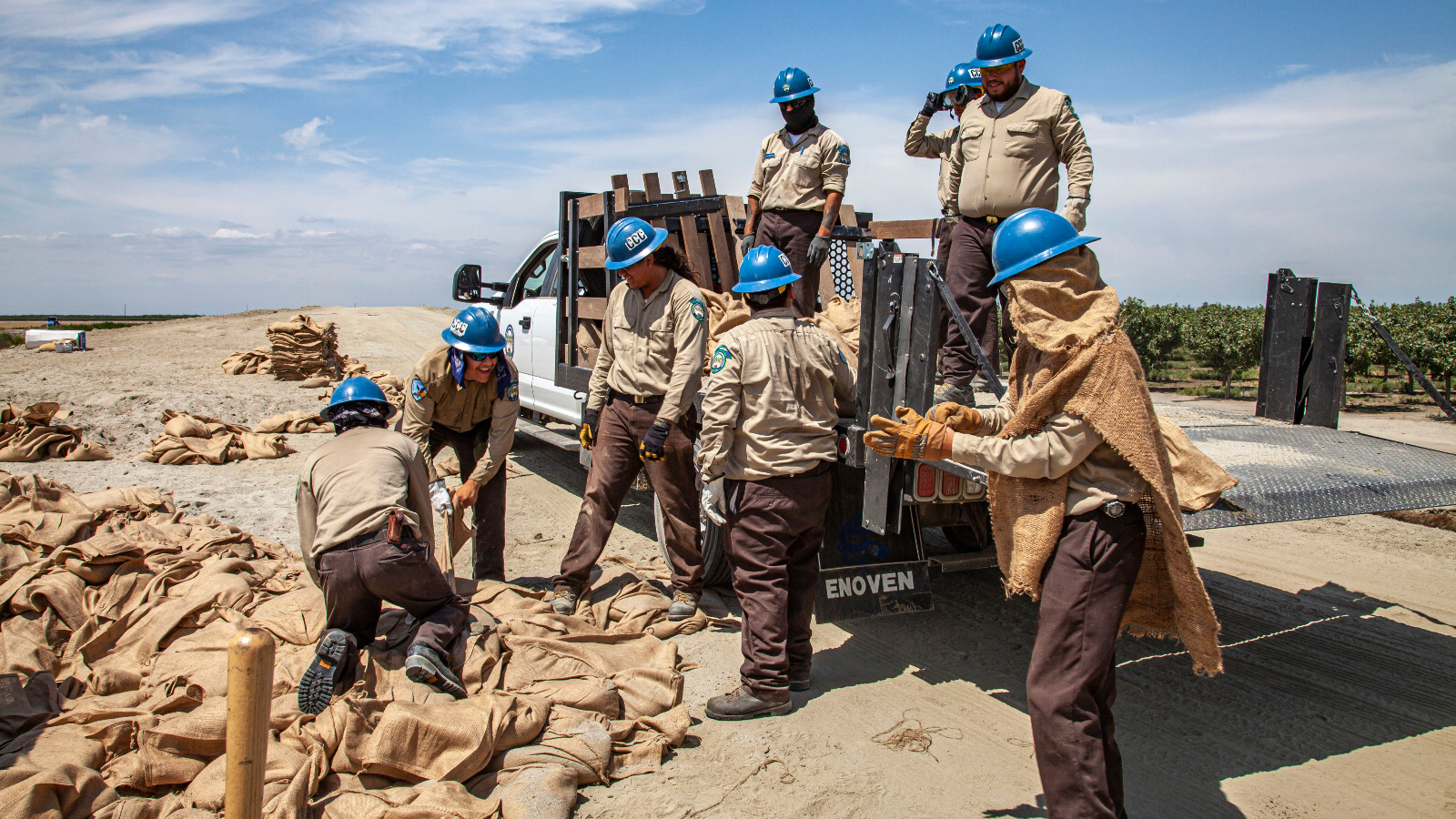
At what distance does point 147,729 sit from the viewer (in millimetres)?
3029

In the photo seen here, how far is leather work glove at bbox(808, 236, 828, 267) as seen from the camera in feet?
17.6

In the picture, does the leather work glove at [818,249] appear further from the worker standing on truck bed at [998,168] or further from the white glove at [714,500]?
the white glove at [714,500]

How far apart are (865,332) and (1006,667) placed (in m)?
1.80

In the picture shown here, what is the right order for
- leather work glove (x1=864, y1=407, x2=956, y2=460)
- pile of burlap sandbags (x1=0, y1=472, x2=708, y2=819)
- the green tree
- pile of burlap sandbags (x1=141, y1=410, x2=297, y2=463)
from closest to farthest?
leather work glove (x1=864, y1=407, x2=956, y2=460)
pile of burlap sandbags (x1=0, y1=472, x2=708, y2=819)
pile of burlap sandbags (x1=141, y1=410, x2=297, y2=463)
the green tree

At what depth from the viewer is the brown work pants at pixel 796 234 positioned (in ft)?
18.0

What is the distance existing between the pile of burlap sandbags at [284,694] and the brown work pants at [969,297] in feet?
6.41

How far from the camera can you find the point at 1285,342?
4.77 m

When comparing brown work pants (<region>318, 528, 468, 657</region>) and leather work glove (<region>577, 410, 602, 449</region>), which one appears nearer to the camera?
brown work pants (<region>318, 528, 468, 657</region>)

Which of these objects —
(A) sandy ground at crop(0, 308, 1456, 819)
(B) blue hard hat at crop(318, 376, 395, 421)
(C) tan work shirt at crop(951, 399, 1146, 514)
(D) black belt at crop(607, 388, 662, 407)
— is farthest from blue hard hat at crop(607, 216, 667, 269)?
(C) tan work shirt at crop(951, 399, 1146, 514)

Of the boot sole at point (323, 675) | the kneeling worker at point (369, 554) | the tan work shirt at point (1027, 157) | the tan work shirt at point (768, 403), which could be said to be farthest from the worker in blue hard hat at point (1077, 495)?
the boot sole at point (323, 675)

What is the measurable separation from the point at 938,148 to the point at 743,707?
3221mm

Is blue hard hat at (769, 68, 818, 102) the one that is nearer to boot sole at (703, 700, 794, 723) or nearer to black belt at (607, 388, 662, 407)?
black belt at (607, 388, 662, 407)

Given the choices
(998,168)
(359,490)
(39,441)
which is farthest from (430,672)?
(39,441)

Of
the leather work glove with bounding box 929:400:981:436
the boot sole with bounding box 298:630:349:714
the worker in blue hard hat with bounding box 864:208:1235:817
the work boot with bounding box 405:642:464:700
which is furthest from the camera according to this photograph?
the work boot with bounding box 405:642:464:700
